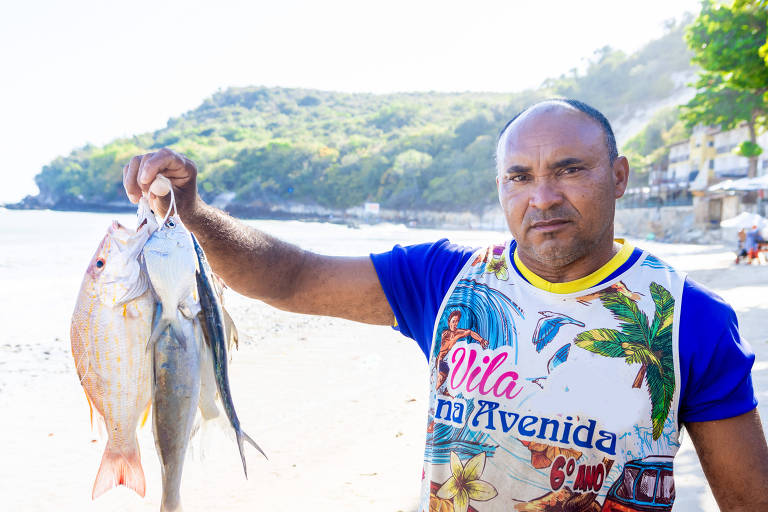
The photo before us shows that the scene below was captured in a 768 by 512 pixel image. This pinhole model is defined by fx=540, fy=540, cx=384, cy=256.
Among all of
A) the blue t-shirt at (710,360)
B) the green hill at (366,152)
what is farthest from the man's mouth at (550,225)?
the green hill at (366,152)

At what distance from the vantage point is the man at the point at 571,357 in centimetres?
156

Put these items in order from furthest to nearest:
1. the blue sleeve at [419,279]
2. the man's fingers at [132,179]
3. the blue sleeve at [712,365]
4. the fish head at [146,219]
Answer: the blue sleeve at [419,279], the man's fingers at [132,179], the fish head at [146,219], the blue sleeve at [712,365]

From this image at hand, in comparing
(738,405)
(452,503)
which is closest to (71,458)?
(452,503)

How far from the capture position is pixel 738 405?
5.06 feet

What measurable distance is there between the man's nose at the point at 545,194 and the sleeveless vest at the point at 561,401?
0.95 feet

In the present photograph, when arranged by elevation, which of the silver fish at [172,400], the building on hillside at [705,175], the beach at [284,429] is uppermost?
the building on hillside at [705,175]

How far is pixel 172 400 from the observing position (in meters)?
1.59

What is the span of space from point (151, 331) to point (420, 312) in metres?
0.98

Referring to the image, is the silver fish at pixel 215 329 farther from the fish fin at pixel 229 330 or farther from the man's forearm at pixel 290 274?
the man's forearm at pixel 290 274

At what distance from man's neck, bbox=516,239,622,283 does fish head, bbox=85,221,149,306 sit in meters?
1.25

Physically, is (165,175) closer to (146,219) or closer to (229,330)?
(146,219)

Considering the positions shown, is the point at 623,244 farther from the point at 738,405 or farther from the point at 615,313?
the point at 738,405

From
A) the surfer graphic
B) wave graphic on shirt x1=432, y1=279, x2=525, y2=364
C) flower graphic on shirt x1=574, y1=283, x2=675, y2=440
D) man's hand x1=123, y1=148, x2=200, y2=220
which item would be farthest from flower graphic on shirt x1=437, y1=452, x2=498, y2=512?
man's hand x1=123, y1=148, x2=200, y2=220

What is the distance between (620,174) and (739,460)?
0.98 m
